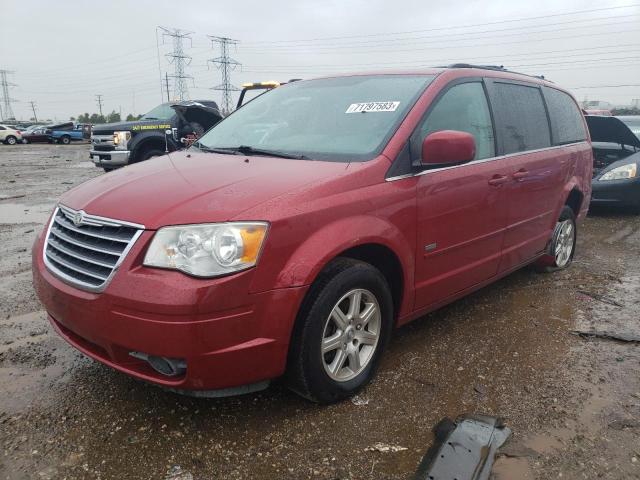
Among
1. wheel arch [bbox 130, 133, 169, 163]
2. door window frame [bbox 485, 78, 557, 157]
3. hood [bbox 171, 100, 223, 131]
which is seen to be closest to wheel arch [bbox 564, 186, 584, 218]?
door window frame [bbox 485, 78, 557, 157]

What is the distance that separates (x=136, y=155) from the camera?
1213cm

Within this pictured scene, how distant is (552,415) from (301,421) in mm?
1273

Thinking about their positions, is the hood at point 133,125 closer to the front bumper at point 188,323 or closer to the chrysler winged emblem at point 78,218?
the chrysler winged emblem at point 78,218

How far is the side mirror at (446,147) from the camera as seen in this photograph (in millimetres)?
2808

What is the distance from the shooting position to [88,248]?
2422 mm

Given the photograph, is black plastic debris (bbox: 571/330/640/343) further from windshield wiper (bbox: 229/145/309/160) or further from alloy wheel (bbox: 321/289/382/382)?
windshield wiper (bbox: 229/145/309/160)

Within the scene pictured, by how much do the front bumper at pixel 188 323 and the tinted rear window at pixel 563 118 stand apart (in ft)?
10.7

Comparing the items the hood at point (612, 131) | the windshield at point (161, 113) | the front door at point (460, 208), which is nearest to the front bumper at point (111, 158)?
the windshield at point (161, 113)

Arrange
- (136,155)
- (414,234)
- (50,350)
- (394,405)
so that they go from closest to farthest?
(394,405)
(414,234)
(50,350)
(136,155)

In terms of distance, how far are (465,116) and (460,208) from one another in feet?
2.17

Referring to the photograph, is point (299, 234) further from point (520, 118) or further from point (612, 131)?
point (612, 131)

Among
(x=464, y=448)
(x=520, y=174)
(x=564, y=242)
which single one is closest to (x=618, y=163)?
(x=564, y=242)

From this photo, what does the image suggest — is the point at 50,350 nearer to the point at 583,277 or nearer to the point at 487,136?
the point at 487,136

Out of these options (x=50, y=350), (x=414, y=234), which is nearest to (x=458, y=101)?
(x=414, y=234)
